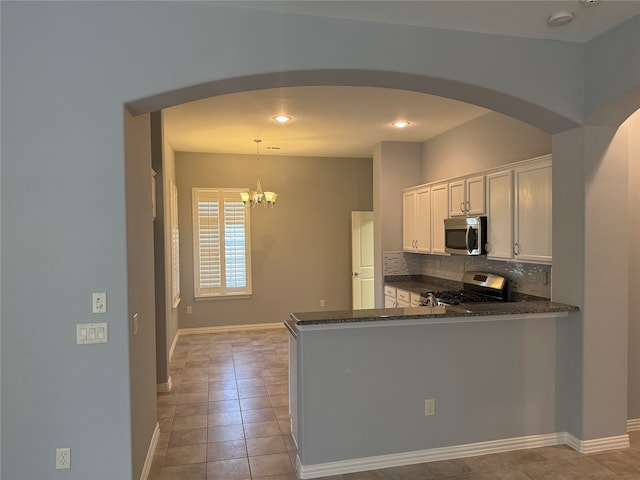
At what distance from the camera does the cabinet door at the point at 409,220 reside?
18.6ft

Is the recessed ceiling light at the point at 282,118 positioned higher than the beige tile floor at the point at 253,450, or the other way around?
the recessed ceiling light at the point at 282,118

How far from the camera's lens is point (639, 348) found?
332cm

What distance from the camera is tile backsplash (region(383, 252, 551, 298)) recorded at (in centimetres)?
395

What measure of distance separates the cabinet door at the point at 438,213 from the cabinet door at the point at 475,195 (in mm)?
425

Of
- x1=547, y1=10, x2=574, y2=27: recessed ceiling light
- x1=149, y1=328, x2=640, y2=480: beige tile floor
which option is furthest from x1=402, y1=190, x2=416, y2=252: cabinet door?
x1=547, y1=10, x2=574, y2=27: recessed ceiling light

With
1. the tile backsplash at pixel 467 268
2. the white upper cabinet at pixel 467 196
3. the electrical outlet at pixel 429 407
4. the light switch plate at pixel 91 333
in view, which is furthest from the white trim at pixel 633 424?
the light switch plate at pixel 91 333

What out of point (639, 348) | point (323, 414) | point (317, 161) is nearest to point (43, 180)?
point (323, 414)

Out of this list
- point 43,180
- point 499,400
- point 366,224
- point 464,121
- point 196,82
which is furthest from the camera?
point 366,224

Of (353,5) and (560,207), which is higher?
(353,5)

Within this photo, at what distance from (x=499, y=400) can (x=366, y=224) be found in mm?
4529

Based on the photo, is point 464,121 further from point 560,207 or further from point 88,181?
point 88,181

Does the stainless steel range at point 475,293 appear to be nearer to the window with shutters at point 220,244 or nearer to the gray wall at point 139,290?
the gray wall at point 139,290

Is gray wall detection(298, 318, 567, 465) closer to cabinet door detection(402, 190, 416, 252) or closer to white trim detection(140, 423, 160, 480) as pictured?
white trim detection(140, 423, 160, 480)

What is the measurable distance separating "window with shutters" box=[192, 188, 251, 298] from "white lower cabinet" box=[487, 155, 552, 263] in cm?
416
